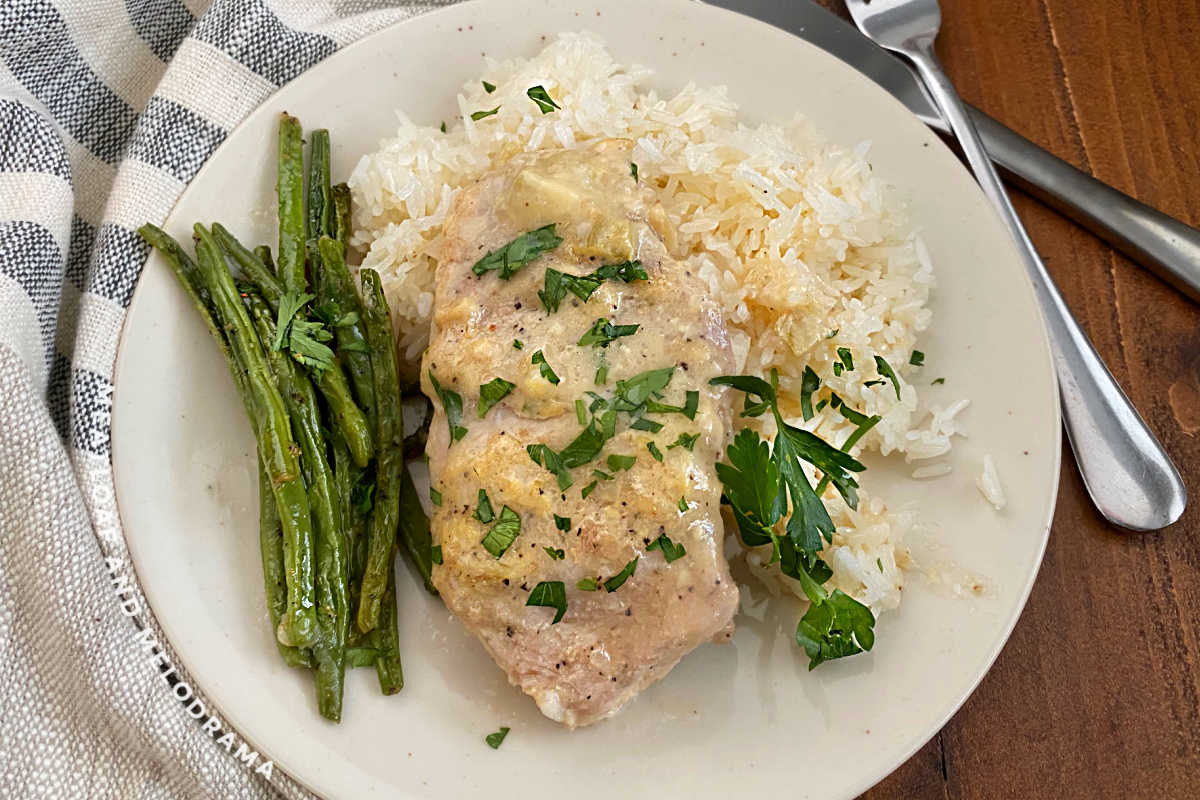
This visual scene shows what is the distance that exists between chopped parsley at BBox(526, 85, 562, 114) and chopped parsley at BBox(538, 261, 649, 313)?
2.84ft

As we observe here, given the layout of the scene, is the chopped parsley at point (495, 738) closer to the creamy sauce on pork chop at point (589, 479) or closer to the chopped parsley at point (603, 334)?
the creamy sauce on pork chop at point (589, 479)

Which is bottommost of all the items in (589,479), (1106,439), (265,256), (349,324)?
(1106,439)

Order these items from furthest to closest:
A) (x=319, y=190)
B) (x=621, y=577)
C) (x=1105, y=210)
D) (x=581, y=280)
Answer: (x=1105, y=210), (x=319, y=190), (x=581, y=280), (x=621, y=577)

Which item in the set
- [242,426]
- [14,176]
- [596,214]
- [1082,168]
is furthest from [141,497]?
[1082,168]

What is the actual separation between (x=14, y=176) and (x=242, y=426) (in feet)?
4.28

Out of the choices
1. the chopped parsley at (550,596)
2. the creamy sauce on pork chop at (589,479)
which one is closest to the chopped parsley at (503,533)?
the creamy sauce on pork chop at (589,479)

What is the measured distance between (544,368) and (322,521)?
1.03 metres

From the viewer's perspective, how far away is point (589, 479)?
354 cm

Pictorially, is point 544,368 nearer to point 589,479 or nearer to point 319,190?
point 589,479

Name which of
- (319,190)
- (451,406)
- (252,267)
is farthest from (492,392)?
(319,190)

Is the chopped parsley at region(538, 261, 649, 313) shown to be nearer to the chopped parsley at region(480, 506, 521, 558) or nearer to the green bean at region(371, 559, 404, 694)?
the chopped parsley at region(480, 506, 521, 558)

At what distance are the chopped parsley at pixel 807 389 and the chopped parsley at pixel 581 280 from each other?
75 cm

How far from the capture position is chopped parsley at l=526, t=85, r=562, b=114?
4.25 metres

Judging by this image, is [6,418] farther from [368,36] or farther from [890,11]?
[890,11]
